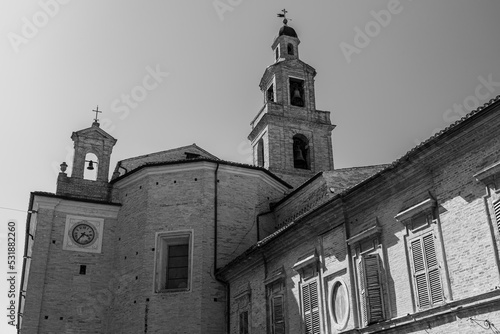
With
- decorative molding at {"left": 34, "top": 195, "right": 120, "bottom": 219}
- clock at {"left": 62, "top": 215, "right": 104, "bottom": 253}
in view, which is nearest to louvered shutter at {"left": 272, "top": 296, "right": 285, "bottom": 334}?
clock at {"left": 62, "top": 215, "right": 104, "bottom": 253}

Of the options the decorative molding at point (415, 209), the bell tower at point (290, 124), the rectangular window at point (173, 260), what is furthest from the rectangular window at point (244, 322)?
the bell tower at point (290, 124)

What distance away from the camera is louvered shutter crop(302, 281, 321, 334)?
47.8ft

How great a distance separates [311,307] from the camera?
14.8m

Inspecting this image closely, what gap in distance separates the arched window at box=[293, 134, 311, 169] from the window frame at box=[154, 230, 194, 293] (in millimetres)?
9390

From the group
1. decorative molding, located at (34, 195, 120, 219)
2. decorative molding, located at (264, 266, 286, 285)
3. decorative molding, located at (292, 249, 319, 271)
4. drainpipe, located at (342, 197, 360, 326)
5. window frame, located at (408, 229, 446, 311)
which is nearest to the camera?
window frame, located at (408, 229, 446, 311)

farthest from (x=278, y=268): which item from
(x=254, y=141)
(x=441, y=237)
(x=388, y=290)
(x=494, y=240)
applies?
(x=254, y=141)

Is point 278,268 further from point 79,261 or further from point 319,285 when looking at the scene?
point 79,261

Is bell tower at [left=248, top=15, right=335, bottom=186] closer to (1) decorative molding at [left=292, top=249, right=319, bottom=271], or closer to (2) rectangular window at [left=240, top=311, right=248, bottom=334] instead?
(2) rectangular window at [left=240, top=311, right=248, bottom=334]

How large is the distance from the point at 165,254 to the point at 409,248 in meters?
10.7

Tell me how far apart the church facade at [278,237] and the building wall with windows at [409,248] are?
0.03m

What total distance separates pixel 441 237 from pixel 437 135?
6.30 feet

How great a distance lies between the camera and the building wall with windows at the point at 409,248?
1024 cm

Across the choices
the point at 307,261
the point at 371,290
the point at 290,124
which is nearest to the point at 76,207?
the point at 307,261

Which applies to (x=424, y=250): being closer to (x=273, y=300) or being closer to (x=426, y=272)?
(x=426, y=272)
